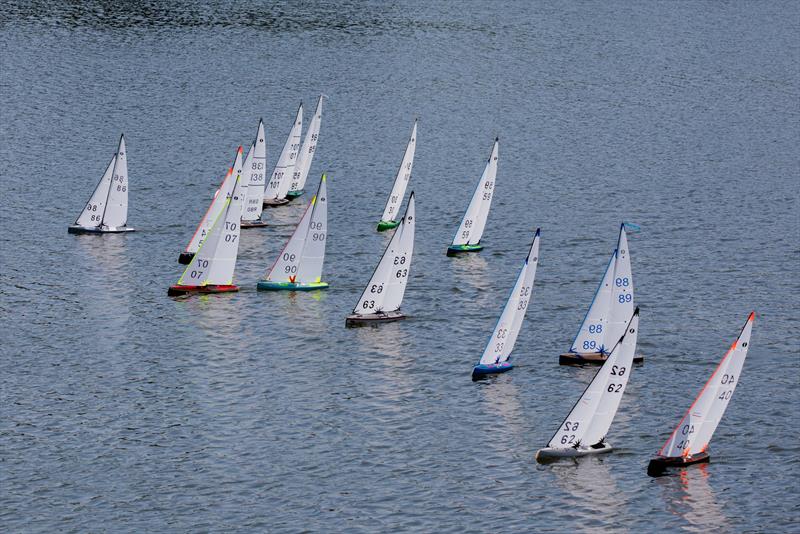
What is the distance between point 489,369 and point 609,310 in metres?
9.16

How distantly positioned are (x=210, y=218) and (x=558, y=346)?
36.5 meters

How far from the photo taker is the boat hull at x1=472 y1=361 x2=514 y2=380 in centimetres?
9575

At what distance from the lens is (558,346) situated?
337 ft

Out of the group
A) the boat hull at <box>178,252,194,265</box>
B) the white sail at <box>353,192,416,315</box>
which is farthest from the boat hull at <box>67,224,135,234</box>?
the white sail at <box>353,192,416,315</box>

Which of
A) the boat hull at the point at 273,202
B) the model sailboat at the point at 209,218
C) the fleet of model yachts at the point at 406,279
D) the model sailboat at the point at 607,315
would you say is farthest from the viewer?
the boat hull at the point at 273,202

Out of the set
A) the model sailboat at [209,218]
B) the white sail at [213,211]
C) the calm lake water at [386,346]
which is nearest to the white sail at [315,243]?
the calm lake water at [386,346]

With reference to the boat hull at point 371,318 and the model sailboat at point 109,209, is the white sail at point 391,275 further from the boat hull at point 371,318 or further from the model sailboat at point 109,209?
the model sailboat at point 109,209

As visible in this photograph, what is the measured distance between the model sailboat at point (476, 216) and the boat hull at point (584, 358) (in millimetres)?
28940

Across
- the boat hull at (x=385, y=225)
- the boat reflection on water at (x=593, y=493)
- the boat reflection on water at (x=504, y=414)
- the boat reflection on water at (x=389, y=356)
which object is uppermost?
the boat hull at (x=385, y=225)

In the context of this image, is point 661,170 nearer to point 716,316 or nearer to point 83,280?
point 716,316

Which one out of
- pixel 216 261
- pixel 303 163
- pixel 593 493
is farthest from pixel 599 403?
pixel 303 163

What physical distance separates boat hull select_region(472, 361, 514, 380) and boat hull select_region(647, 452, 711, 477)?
665 inches

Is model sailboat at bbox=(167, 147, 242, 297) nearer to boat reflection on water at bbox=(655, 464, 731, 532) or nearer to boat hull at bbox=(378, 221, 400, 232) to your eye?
boat hull at bbox=(378, 221, 400, 232)

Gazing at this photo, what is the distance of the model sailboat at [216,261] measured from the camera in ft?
373
